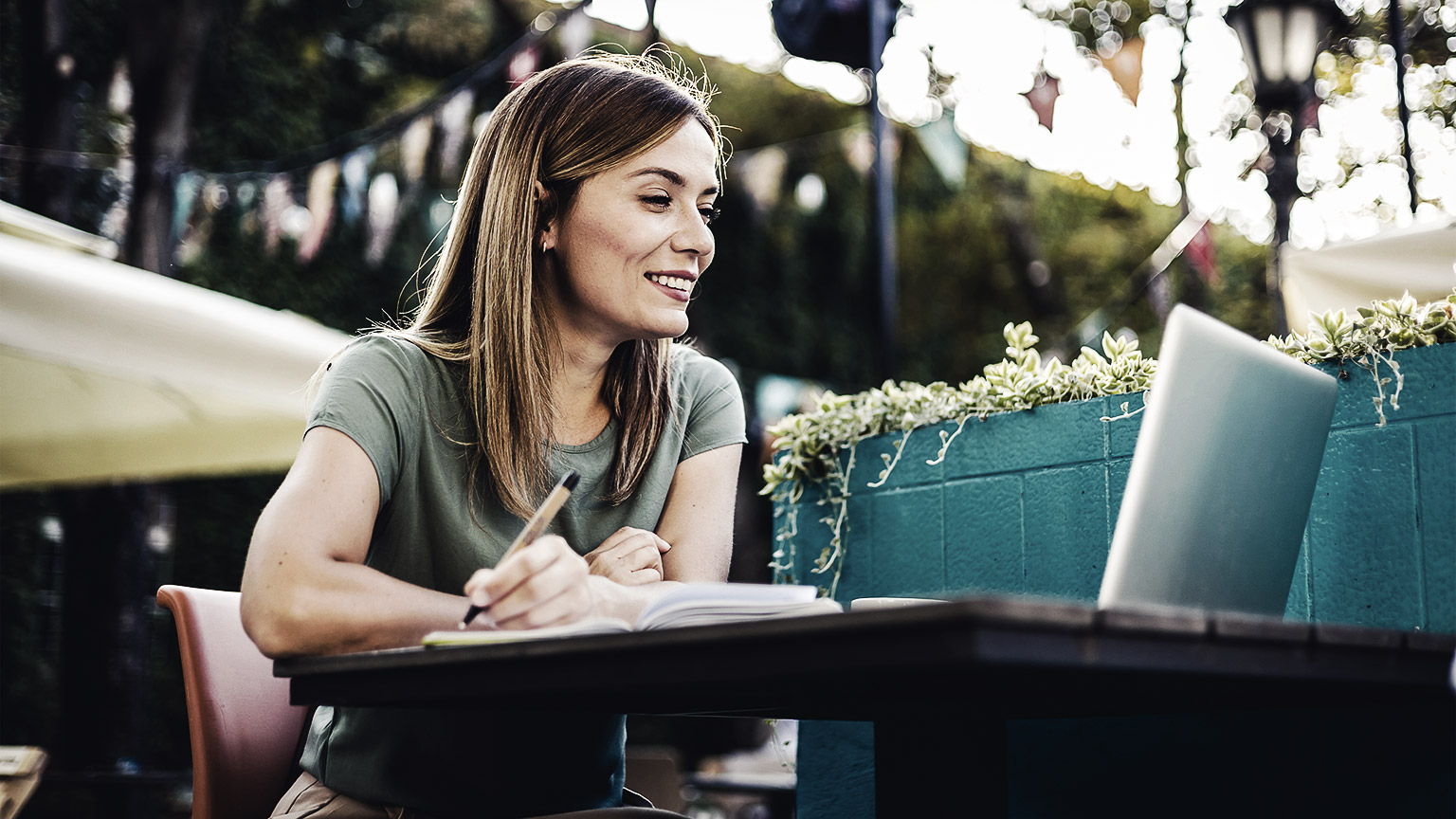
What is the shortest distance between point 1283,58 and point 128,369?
14.9 feet

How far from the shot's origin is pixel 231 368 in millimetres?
3818

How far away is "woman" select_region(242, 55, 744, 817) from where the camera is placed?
4.84 ft

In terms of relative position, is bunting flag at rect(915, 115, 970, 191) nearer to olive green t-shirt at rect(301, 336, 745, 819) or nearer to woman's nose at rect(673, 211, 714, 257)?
woman's nose at rect(673, 211, 714, 257)

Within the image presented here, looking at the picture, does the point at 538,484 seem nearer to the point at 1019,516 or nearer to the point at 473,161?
the point at 473,161

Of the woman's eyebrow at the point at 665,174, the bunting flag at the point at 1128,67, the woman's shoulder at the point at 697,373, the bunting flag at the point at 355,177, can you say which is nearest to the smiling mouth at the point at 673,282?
the woman's eyebrow at the point at 665,174

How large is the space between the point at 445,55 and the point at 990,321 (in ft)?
18.3

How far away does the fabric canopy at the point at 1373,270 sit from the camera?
3.33 m

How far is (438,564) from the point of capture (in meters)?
1.78

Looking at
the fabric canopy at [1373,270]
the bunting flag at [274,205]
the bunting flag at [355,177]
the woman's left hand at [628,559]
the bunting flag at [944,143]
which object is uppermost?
the bunting flag at [944,143]

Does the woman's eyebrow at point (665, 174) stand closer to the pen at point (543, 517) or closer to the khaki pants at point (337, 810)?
the pen at point (543, 517)

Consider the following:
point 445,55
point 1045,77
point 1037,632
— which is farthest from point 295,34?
point 1037,632

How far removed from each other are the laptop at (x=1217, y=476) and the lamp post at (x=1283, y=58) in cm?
409

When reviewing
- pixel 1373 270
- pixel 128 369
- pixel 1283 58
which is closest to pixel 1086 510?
pixel 1373 270

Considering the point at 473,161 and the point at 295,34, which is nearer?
the point at 473,161
